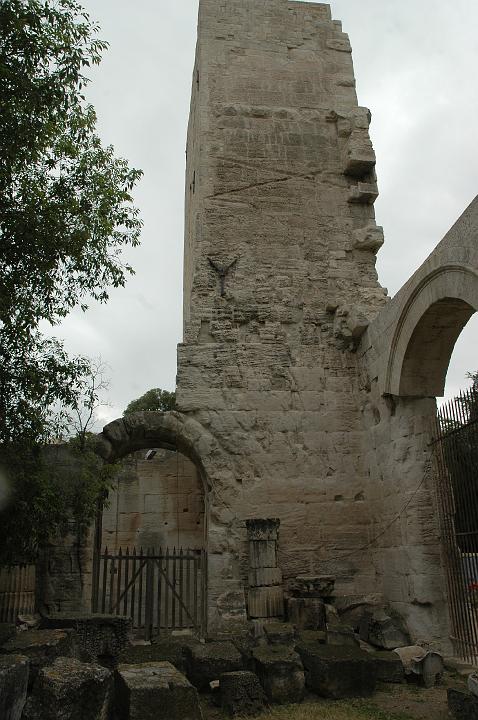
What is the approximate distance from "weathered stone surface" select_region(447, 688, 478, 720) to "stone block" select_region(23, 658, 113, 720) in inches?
95.0

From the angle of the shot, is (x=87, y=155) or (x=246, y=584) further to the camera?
(x=246, y=584)

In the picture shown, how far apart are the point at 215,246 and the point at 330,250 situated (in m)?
1.79

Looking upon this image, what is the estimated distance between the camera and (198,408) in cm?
866

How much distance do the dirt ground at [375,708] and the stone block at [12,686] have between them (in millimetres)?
1526

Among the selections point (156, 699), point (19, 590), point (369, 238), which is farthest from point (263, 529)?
point (369, 238)

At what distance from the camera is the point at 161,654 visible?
18.5 feet

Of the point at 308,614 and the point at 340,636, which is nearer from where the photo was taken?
the point at 340,636

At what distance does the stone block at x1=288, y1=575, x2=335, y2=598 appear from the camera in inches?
302

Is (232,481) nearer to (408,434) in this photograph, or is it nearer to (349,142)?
(408,434)

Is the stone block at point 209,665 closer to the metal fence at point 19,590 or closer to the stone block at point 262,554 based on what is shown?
the stone block at point 262,554

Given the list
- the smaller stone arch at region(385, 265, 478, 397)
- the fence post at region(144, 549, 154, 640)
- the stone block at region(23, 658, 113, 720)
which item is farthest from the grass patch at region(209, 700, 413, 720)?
the fence post at region(144, 549, 154, 640)

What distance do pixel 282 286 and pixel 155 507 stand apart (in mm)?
5424

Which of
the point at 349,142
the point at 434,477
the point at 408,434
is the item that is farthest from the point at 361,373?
the point at 349,142

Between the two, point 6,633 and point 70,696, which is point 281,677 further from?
point 6,633
